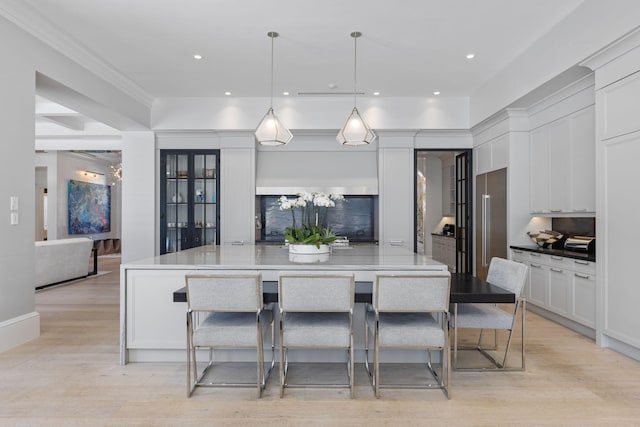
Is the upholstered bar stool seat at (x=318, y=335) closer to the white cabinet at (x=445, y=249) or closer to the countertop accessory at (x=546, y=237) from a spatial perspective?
the countertop accessory at (x=546, y=237)

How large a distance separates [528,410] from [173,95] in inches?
232

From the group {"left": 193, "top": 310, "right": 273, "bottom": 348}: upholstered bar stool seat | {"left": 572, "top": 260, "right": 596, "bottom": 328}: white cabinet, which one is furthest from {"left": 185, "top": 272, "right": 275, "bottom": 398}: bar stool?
{"left": 572, "top": 260, "right": 596, "bottom": 328}: white cabinet

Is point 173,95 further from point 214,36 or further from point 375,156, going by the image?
point 375,156

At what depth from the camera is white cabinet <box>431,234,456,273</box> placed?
730 centimetres

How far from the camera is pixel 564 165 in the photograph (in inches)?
171

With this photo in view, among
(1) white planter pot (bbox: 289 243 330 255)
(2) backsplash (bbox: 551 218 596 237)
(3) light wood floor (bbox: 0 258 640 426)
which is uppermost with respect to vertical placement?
(2) backsplash (bbox: 551 218 596 237)

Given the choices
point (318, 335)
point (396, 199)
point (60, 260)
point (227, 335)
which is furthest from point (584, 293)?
point (60, 260)

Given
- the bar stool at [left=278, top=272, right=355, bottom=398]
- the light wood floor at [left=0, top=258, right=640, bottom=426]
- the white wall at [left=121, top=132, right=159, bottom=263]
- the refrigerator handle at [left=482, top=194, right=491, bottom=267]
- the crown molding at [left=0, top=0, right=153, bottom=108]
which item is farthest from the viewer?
the white wall at [left=121, top=132, right=159, bottom=263]

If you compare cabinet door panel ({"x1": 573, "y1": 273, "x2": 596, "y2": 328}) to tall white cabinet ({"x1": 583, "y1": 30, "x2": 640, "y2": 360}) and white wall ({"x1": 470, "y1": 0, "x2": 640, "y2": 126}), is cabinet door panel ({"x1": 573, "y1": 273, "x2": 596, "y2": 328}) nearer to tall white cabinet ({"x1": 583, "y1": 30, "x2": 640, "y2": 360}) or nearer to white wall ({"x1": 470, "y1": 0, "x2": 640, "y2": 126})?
tall white cabinet ({"x1": 583, "y1": 30, "x2": 640, "y2": 360})

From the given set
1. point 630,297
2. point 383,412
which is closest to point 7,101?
point 383,412

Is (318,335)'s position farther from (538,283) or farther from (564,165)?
(564,165)

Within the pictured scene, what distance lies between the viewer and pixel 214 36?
13.1 ft

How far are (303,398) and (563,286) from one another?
3.09 metres

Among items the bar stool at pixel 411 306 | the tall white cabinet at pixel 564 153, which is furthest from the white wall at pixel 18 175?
the tall white cabinet at pixel 564 153
